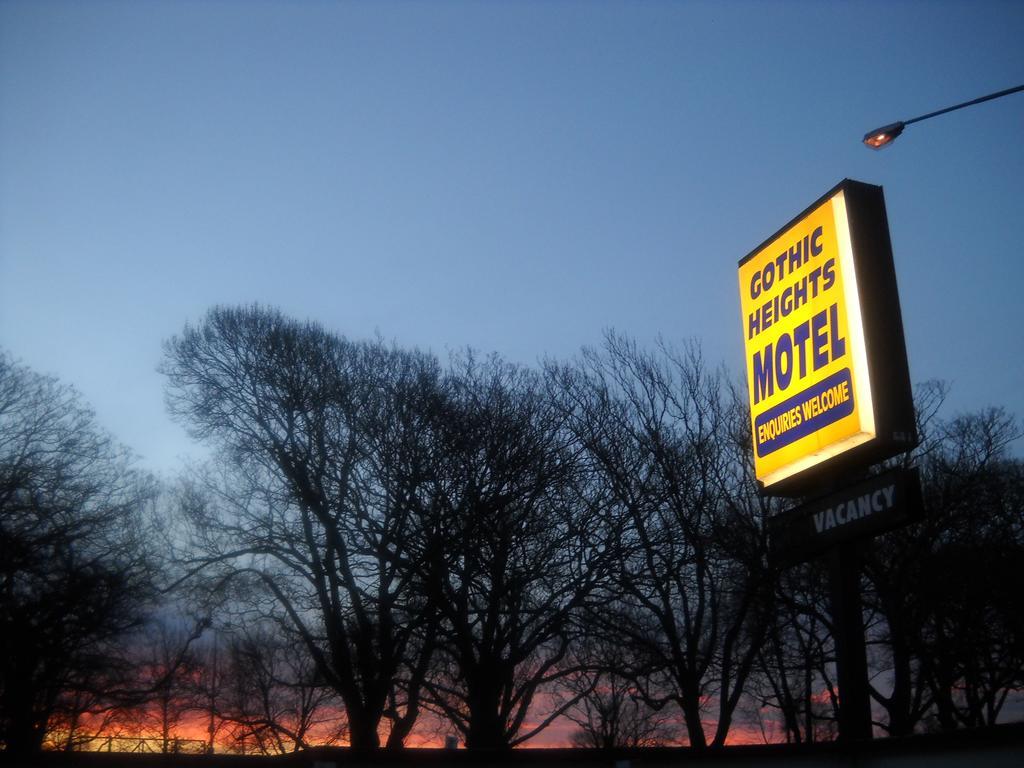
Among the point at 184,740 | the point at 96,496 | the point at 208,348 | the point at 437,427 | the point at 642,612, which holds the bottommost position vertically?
the point at 184,740

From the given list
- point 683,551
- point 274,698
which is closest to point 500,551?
point 683,551

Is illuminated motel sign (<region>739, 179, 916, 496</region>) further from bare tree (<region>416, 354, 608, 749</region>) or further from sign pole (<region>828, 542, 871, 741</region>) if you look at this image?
bare tree (<region>416, 354, 608, 749</region>)

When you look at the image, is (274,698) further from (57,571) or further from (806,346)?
(806,346)

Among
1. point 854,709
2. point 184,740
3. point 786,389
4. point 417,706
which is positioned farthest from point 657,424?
point 184,740

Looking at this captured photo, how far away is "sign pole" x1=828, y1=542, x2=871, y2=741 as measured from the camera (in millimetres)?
12164

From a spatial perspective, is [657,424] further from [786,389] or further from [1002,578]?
[786,389]

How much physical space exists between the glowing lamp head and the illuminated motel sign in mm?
1203

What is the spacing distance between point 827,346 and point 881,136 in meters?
2.80

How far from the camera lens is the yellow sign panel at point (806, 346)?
12750 mm

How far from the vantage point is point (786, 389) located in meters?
14.3

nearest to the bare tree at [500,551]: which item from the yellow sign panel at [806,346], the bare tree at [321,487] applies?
the bare tree at [321,487]

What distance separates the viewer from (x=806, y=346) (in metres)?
13.8

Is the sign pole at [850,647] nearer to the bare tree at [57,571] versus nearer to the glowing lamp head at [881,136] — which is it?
the glowing lamp head at [881,136]

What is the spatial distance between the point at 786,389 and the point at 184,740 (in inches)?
1280
